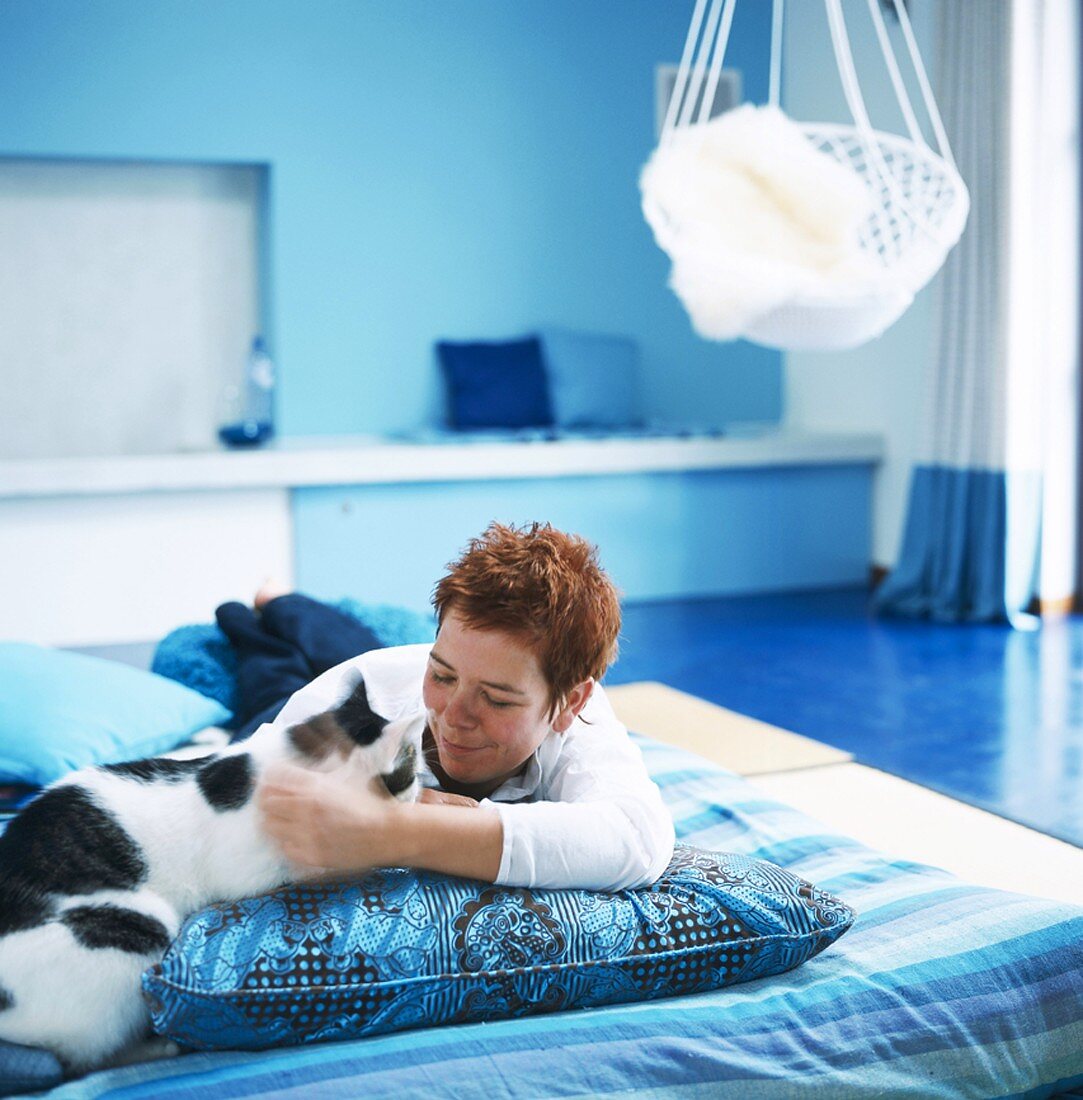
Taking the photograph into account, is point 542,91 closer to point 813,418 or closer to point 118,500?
point 813,418

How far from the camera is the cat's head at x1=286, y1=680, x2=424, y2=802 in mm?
1189

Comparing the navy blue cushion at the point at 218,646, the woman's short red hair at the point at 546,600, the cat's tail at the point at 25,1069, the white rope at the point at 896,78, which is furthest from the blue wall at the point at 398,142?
the cat's tail at the point at 25,1069

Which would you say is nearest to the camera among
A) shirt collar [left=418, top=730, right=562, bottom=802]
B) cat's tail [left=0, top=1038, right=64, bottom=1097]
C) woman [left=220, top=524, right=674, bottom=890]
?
cat's tail [left=0, top=1038, right=64, bottom=1097]

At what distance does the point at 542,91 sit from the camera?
579 cm

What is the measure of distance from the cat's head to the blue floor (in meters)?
1.41

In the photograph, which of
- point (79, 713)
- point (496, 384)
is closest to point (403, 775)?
point (79, 713)

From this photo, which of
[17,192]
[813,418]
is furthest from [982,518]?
[17,192]

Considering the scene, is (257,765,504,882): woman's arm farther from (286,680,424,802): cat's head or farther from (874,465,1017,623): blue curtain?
(874,465,1017,623): blue curtain

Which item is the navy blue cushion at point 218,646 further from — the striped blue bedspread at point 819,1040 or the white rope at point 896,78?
the white rope at point 896,78

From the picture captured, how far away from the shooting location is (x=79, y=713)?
7.11ft

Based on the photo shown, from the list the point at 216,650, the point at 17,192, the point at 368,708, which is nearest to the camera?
the point at 368,708

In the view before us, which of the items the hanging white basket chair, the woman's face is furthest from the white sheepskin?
the woman's face

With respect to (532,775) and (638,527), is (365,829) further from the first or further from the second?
(638,527)

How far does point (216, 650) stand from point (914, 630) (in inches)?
118
